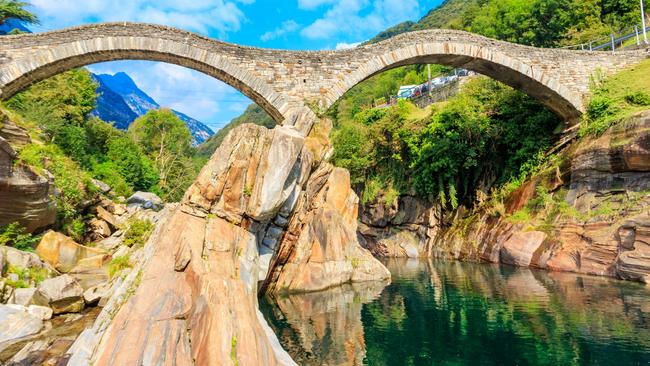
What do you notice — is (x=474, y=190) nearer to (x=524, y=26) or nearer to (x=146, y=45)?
(x=146, y=45)

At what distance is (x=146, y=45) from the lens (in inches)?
556

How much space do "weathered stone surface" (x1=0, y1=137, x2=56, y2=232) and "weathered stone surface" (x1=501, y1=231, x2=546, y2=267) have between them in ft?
55.4

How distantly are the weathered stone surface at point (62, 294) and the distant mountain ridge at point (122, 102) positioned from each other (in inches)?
2439

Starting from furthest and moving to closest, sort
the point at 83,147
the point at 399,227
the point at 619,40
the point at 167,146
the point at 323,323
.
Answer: the point at 167,146, the point at 399,227, the point at 619,40, the point at 83,147, the point at 323,323

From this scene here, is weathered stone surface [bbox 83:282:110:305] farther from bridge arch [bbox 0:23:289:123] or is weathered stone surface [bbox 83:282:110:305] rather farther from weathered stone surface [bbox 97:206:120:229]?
bridge arch [bbox 0:23:289:123]

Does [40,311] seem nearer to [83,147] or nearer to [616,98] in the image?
[83,147]

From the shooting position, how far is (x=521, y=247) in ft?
53.6

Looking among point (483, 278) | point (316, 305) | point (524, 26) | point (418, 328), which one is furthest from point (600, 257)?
point (524, 26)

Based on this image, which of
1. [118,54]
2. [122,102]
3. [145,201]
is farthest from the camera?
[122,102]

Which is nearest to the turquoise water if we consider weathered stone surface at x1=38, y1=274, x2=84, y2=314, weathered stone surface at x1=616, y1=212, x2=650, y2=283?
weathered stone surface at x1=616, y1=212, x2=650, y2=283

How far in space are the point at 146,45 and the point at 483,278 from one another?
47.8 feet

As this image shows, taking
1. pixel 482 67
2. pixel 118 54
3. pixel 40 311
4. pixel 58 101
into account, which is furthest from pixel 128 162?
pixel 482 67

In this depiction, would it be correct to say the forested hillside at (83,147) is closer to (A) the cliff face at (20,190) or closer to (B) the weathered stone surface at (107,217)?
(A) the cliff face at (20,190)

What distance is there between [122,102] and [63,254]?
8457 centimetres
